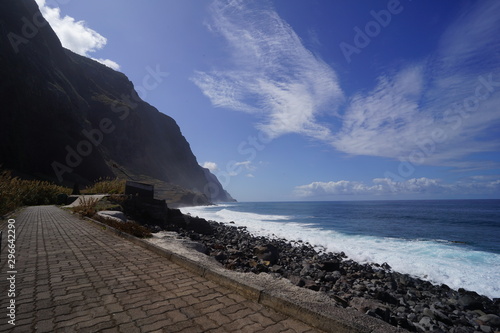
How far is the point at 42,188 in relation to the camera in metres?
23.1

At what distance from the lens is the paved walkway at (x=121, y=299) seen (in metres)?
2.90

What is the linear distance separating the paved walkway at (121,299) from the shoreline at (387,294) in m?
1.97

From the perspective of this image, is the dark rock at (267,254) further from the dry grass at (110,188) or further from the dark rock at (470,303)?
the dry grass at (110,188)

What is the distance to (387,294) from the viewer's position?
8.13 m

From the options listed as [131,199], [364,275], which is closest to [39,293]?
[364,275]

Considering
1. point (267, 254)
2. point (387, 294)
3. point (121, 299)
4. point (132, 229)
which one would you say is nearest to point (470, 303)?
point (387, 294)

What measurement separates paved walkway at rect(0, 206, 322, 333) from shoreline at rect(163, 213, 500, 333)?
1967 millimetres

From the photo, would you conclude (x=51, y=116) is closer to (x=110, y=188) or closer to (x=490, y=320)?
(x=110, y=188)

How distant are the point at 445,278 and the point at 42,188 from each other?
30.3 metres

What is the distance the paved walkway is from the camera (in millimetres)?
2902

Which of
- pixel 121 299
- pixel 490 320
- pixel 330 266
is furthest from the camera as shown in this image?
pixel 330 266

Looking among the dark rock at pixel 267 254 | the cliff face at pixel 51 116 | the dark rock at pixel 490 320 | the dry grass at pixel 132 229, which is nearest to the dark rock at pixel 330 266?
the dark rock at pixel 267 254

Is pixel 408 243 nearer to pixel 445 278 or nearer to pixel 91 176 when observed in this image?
pixel 445 278

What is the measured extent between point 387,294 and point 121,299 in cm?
803
